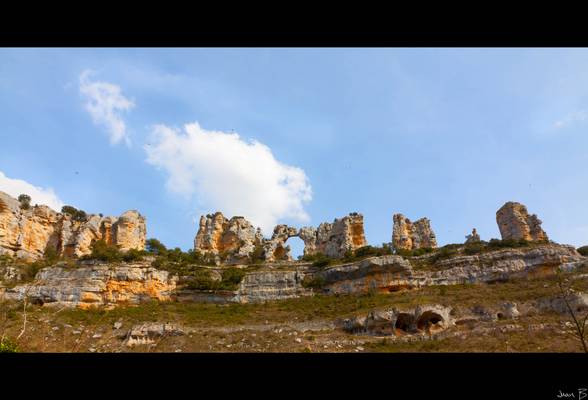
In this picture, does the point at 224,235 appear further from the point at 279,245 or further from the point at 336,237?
the point at 336,237

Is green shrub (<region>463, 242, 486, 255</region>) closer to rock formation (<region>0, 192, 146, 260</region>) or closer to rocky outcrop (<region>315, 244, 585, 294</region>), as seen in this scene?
rocky outcrop (<region>315, 244, 585, 294</region>)

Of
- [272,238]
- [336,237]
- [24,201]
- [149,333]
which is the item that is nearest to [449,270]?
[336,237]

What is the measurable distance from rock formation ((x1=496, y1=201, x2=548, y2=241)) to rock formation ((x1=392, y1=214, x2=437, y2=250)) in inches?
301

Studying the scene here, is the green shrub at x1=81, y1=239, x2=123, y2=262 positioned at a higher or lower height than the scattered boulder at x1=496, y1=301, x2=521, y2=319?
higher

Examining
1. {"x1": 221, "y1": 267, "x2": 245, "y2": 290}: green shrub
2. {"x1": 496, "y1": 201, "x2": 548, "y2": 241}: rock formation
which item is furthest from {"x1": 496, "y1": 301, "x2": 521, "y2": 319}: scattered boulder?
{"x1": 221, "y1": 267, "x2": 245, "y2": 290}: green shrub

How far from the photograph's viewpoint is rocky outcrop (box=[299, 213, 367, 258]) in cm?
4703

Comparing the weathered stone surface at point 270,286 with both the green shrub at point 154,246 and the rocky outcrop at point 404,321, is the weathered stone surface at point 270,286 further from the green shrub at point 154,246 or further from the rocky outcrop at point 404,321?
the green shrub at point 154,246

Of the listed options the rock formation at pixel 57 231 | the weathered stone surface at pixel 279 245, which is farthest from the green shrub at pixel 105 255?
the weathered stone surface at pixel 279 245

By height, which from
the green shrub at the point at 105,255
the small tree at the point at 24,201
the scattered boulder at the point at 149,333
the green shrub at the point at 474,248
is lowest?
the scattered boulder at the point at 149,333

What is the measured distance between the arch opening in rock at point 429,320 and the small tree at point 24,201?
142 ft

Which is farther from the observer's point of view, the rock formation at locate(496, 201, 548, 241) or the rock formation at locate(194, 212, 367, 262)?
the rock formation at locate(194, 212, 367, 262)

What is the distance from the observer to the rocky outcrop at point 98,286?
115ft
